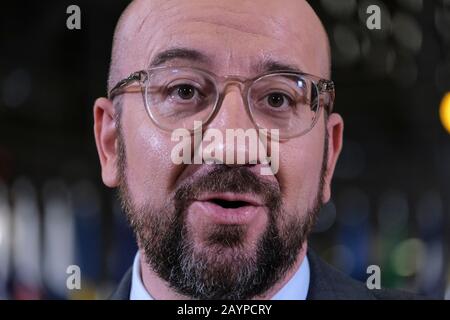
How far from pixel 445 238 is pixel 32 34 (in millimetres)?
987

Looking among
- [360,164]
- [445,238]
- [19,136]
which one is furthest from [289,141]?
[19,136]

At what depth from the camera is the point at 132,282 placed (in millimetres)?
1248

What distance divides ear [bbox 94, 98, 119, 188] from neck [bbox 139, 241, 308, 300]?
6.4 inches

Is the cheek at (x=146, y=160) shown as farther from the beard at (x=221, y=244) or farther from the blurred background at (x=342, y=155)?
the blurred background at (x=342, y=155)

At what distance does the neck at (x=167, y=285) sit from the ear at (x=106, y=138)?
16 cm

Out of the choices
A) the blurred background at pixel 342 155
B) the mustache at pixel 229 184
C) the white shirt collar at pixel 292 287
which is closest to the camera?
the mustache at pixel 229 184

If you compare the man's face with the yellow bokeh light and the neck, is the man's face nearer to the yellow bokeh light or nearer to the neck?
the neck

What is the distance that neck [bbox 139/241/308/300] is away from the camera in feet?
3.86

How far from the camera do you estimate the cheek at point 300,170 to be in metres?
1.13

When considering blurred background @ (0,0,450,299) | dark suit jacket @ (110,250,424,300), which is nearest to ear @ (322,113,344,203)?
blurred background @ (0,0,450,299)

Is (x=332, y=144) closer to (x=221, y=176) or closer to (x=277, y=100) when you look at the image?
(x=277, y=100)

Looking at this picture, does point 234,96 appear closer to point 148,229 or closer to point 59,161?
point 148,229

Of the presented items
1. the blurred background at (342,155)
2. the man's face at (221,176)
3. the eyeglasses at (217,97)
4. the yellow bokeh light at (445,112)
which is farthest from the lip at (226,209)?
the yellow bokeh light at (445,112)

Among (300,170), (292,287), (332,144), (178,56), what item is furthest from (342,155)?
(178,56)
